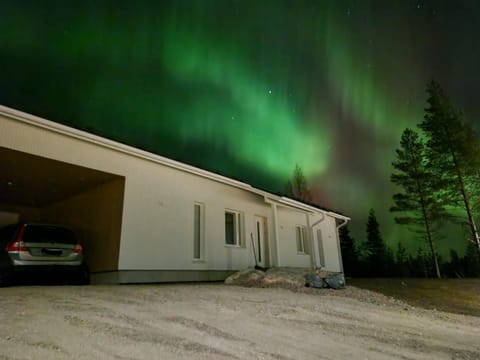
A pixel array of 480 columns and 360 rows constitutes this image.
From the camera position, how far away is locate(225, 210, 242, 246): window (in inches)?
425

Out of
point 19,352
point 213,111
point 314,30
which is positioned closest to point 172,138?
point 213,111

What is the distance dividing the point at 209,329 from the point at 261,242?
8521mm

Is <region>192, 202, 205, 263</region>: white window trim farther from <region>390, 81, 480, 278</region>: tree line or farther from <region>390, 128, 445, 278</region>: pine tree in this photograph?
<region>390, 128, 445, 278</region>: pine tree

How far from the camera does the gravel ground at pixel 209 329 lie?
108 inches

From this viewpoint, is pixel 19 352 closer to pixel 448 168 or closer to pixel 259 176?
pixel 448 168

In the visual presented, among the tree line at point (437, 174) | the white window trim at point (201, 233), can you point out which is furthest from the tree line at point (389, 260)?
the white window trim at point (201, 233)

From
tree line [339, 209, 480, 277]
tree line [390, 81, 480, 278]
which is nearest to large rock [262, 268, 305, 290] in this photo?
tree line [390, 81, 480, 278]

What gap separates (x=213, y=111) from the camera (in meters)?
17.3

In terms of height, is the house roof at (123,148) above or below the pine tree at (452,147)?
below

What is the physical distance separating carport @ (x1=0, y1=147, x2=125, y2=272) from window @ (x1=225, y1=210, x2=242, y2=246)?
13.1 feet

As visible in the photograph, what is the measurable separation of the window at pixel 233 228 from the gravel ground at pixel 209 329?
5088mm

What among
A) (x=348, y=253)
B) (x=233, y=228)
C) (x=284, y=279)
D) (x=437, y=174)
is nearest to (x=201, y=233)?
(x=233, y=228)

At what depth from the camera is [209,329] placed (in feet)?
11.5

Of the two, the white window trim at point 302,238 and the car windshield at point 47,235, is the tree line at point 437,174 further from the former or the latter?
the car windshield at point 47,235
